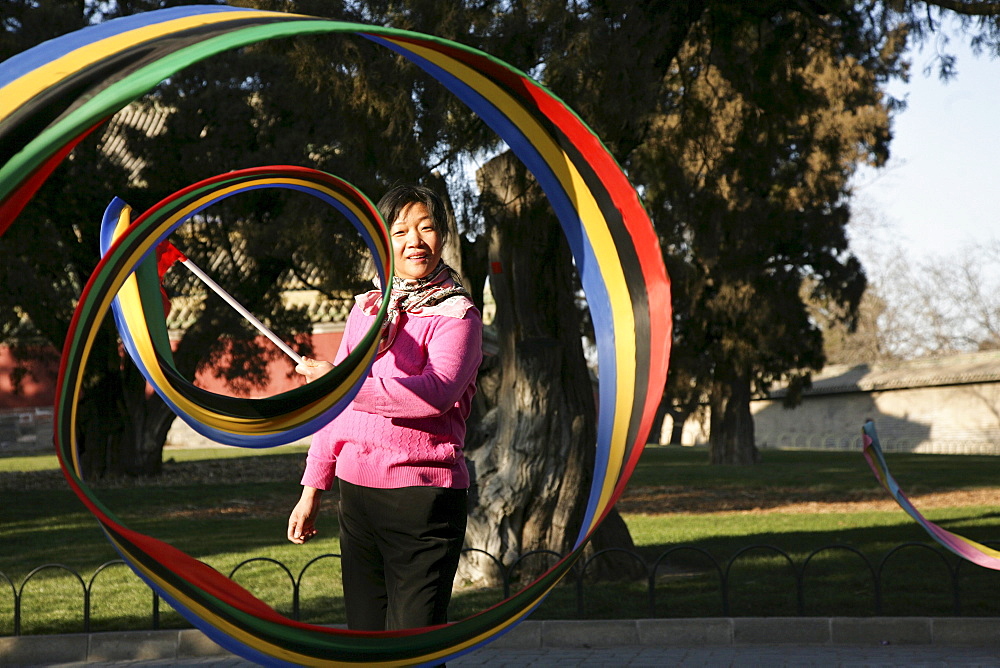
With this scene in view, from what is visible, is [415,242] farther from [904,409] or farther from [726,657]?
[904,409]

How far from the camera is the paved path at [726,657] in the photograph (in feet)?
20.8

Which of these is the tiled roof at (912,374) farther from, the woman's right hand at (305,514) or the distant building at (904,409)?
the woman's right hand at (305,514)

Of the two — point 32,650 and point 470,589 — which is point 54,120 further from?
point 470,589

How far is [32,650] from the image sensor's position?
6734 mm

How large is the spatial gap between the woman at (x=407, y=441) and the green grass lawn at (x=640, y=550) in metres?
3.98

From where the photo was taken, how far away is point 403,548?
333 centimetres

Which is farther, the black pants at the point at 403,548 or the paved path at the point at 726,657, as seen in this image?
the paved path at the point at 726,657

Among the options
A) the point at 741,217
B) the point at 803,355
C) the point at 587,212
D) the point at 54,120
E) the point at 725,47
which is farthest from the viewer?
the point at 803,355

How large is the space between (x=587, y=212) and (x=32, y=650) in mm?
4928

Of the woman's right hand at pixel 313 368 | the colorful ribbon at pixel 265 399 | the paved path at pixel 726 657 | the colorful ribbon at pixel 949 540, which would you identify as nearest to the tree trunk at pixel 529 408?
the paved path at pixel 726 657

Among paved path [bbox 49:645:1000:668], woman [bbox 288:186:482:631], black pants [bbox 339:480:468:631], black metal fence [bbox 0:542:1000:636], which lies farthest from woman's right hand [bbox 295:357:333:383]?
paved path [bbox 49:645:1000:668]

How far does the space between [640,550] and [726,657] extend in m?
4.09

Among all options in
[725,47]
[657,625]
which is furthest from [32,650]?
[725,47]

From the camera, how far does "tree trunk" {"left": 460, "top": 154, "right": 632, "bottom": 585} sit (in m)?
8.66
